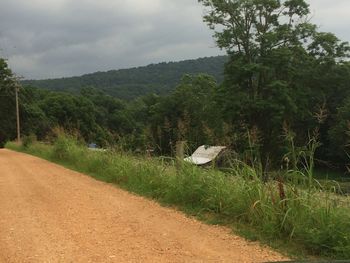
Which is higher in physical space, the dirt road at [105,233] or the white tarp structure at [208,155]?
the white tarp structure at [208,155]

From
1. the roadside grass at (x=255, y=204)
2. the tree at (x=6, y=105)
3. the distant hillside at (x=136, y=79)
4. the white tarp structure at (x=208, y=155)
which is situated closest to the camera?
the roadside grass at (x=255, y=204)

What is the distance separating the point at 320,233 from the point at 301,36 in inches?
1501

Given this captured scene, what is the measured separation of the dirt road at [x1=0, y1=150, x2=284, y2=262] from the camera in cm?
627

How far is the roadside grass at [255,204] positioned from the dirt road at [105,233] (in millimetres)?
390

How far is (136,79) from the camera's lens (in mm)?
132375

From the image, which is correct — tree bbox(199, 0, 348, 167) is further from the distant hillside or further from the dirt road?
the distant hillside

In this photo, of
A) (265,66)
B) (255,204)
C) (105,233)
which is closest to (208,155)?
(255,204)

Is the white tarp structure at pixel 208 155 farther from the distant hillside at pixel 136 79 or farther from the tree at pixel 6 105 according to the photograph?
the distant hillside at pixel 136 79

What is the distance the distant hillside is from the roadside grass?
88102 mm

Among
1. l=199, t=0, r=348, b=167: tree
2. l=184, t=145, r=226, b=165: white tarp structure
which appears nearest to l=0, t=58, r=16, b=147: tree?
l=199, t=0, r=348, b=167: tree

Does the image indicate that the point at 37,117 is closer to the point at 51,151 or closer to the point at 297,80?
the point at 297,80

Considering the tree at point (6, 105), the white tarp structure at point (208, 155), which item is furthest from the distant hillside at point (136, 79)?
the white tarp structure at point (208, 155)

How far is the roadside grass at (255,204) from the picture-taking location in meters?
6.23

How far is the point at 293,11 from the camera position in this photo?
42.1m
